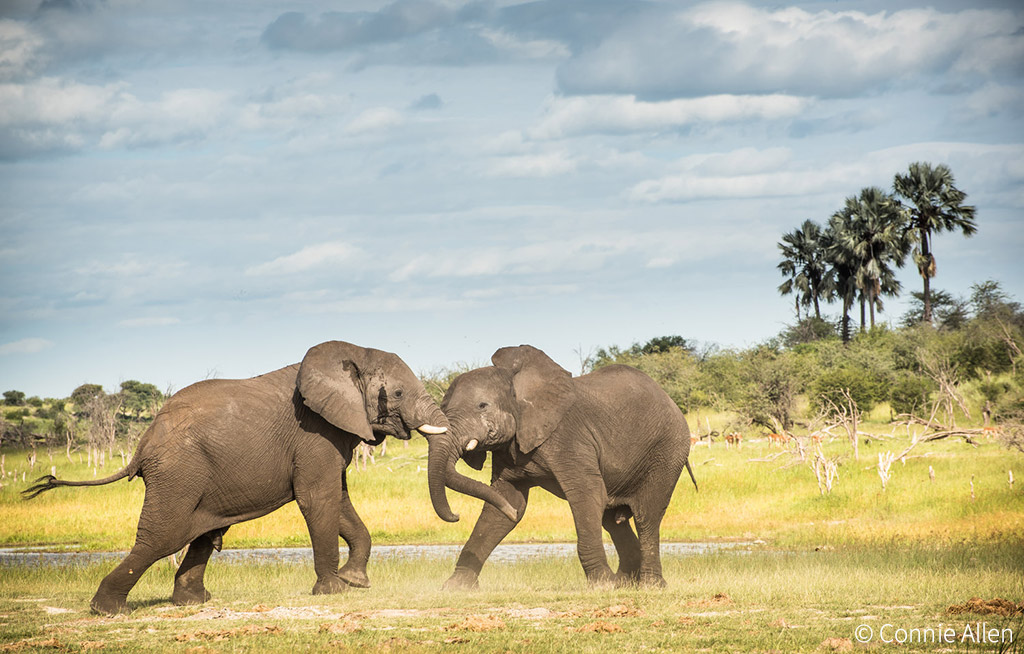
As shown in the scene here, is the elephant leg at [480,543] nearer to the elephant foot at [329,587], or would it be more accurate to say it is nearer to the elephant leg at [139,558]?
the elephant foot at [329,587]

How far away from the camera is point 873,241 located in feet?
237

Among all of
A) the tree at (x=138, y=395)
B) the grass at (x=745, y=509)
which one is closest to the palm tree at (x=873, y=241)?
the grass at (x=745, y=509)

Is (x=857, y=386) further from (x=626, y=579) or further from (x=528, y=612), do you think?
(x=528, y=612)

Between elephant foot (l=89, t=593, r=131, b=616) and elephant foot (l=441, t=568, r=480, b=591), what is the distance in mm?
3978

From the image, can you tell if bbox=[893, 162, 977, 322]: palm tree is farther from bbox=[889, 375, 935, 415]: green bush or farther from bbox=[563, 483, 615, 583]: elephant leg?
bbox=[563, 483, 615, 583]: elephant leg

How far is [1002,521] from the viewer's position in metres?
22.9

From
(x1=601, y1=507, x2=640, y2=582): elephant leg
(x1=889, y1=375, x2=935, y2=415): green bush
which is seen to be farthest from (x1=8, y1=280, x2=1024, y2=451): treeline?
(x1=601, y1=507, x2=640, y2=582): elephant leg

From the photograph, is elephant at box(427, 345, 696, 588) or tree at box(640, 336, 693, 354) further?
tree at box(640, 336, 693, 354)

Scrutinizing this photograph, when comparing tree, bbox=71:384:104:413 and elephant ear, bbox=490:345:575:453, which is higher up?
tree, bbox=71:384:104:413

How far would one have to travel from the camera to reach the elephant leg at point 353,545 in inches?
563

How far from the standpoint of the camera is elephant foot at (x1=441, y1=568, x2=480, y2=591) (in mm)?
14646

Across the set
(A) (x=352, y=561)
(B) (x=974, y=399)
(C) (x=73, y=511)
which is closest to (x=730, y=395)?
(B) (x=974, y=399)

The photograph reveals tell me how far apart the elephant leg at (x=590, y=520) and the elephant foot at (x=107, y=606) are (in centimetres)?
541

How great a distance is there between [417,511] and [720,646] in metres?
20.0
